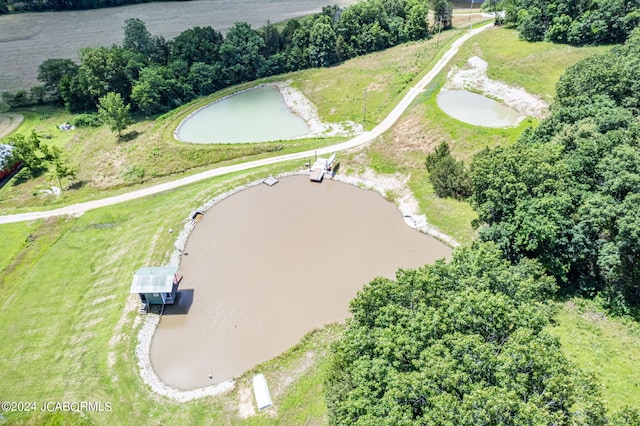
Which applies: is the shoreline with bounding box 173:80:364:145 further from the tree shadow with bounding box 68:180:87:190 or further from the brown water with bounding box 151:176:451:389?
the brown water with bounding box 151:176:451:389

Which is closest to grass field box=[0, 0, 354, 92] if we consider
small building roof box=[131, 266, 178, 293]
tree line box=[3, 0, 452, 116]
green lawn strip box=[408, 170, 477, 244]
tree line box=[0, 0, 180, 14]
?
tree line box=[0, 0, 180, 14]

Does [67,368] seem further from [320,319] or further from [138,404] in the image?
[320,319]

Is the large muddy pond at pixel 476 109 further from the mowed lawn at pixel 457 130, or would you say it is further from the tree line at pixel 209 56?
the tree line at pixel 209 56

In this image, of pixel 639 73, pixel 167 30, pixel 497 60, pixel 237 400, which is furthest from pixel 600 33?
pixel 167 30

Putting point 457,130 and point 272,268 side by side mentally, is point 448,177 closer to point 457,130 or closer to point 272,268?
point 457,130

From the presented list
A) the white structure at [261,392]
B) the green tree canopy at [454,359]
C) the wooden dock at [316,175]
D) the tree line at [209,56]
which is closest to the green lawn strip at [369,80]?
the tree line at [209,56]

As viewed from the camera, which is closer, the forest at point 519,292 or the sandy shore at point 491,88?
the forest at point 519,292

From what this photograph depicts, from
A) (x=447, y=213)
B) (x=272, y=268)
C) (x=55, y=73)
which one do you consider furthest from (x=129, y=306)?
(x=55, y=73)
